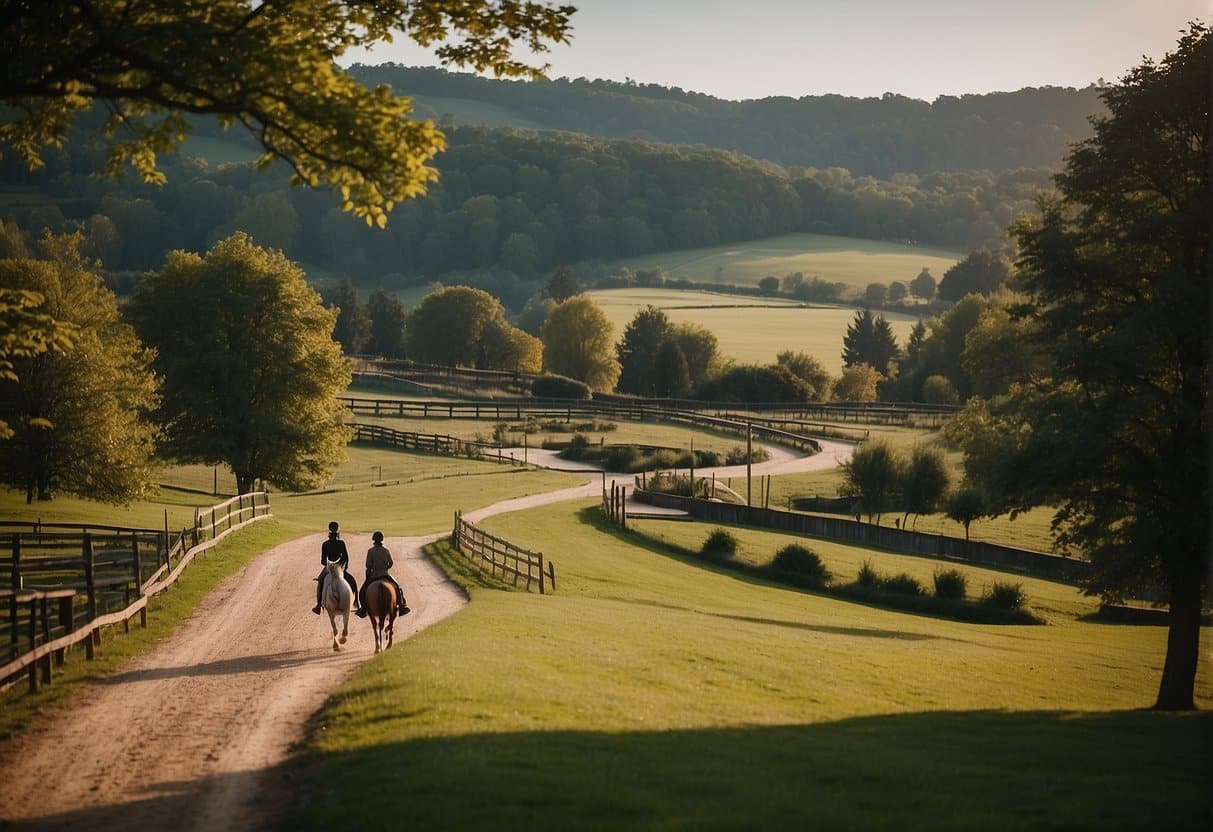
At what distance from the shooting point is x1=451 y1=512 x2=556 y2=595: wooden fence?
119 feet

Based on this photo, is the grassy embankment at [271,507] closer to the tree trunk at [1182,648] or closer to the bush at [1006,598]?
the tree trunk at [1182,648]

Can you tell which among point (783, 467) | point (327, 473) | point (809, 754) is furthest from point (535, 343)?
point (809, 754)

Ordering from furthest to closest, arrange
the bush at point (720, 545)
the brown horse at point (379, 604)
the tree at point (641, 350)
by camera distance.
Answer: the tree at point (641, 350) → the bush at point (720, 545) → the brown horse at point (379, 604)

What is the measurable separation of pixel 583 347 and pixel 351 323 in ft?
122

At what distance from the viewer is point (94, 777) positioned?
13.6 m

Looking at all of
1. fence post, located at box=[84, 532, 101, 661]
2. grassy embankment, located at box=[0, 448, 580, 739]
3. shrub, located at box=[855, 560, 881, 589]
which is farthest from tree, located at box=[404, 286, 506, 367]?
fence post, located at box=[84, 532, 101, 661]

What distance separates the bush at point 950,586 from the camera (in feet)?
152

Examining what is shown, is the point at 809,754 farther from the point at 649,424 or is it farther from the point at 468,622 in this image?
the point at 649,424

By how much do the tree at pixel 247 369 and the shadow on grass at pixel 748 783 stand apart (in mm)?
40825

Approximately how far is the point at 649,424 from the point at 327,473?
212ft

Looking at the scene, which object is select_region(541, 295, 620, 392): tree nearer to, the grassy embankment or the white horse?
the grassy embankment

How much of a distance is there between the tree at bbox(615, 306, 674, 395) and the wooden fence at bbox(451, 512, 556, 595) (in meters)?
114

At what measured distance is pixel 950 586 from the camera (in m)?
46.4

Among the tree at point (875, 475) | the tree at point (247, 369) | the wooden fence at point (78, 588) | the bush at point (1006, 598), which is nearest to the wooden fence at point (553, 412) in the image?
the tree at point (875, 475)
